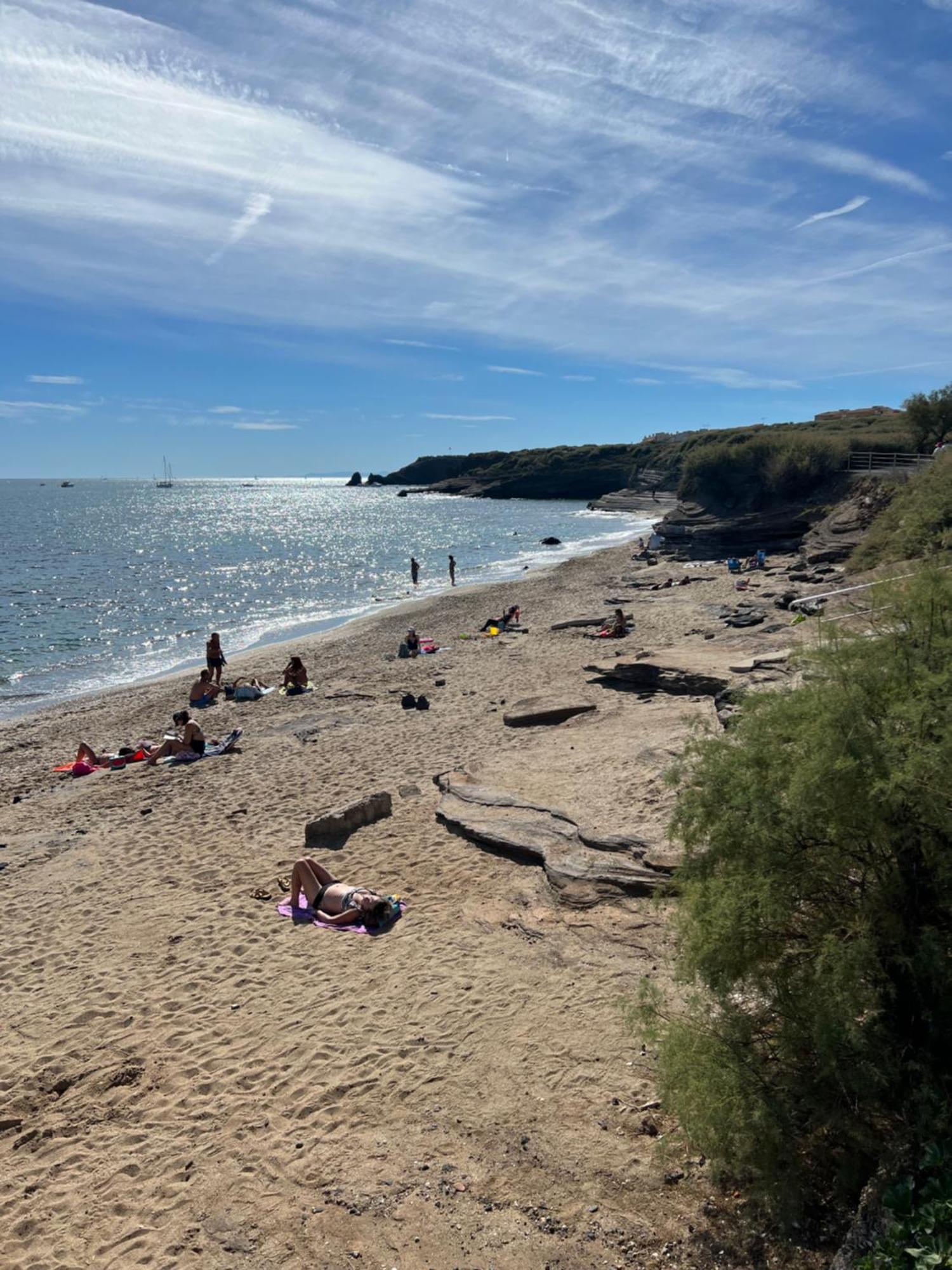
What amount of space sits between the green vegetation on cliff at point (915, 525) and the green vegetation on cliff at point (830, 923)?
313 inches

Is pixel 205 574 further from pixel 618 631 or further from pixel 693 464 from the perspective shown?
pixel 618 631

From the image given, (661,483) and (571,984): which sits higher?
(661,483)

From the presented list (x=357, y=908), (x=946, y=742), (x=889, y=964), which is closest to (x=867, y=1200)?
(x=889, y=964)

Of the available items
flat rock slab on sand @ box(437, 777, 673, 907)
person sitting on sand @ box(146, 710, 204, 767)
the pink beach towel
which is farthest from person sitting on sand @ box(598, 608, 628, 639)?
the pink beach towel

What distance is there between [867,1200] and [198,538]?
8072 cm

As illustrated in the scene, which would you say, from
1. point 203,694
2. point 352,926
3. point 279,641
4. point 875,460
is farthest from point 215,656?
point 875,460

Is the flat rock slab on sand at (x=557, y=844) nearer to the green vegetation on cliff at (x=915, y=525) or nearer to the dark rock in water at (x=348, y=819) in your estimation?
the dark rock in water at (x=348, y=819)

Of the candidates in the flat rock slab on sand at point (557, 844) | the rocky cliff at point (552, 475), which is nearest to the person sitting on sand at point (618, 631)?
the flat rock slab on sand at point (557, 844)

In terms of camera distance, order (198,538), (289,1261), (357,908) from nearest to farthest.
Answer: (289,1261) < (357,908) < (198,538)

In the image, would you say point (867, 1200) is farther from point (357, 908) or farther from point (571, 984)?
point (357, 908)

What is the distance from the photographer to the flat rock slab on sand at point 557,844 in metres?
7.42

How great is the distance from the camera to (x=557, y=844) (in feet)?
27.7

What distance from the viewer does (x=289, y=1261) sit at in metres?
4.23

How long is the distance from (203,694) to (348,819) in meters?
10.0
